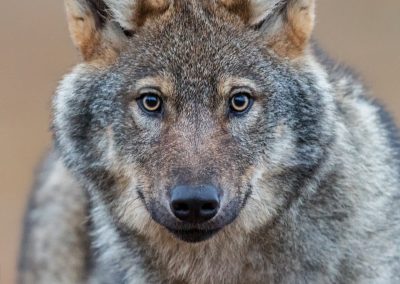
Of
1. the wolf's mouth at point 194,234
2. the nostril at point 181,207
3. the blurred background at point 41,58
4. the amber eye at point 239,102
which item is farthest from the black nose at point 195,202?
the blurred background at point 41,58

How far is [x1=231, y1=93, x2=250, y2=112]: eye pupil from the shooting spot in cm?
708

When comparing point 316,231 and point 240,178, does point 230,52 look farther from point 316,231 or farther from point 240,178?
point 316,231

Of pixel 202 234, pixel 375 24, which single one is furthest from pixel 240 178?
pixel 375 24

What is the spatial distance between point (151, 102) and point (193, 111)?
0.29m

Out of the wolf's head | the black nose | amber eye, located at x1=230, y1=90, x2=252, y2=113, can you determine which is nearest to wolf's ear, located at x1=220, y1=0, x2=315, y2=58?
the wolf's head

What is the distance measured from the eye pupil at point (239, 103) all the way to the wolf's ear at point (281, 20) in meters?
0.44

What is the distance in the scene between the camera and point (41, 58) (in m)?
16.7

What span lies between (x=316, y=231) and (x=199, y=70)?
132 centimetres

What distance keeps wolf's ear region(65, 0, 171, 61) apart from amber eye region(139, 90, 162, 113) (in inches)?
A: 17.5

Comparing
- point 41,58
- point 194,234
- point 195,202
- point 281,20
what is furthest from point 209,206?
point 41,58

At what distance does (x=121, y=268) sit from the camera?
8102 mm

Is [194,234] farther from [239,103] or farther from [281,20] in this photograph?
[281,20]

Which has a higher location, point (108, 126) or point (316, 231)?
point (108, 126)

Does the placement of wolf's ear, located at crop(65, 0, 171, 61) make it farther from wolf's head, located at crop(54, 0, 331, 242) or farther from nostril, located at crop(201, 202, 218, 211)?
nostril, located at crop(201, 202, 218, 211)
